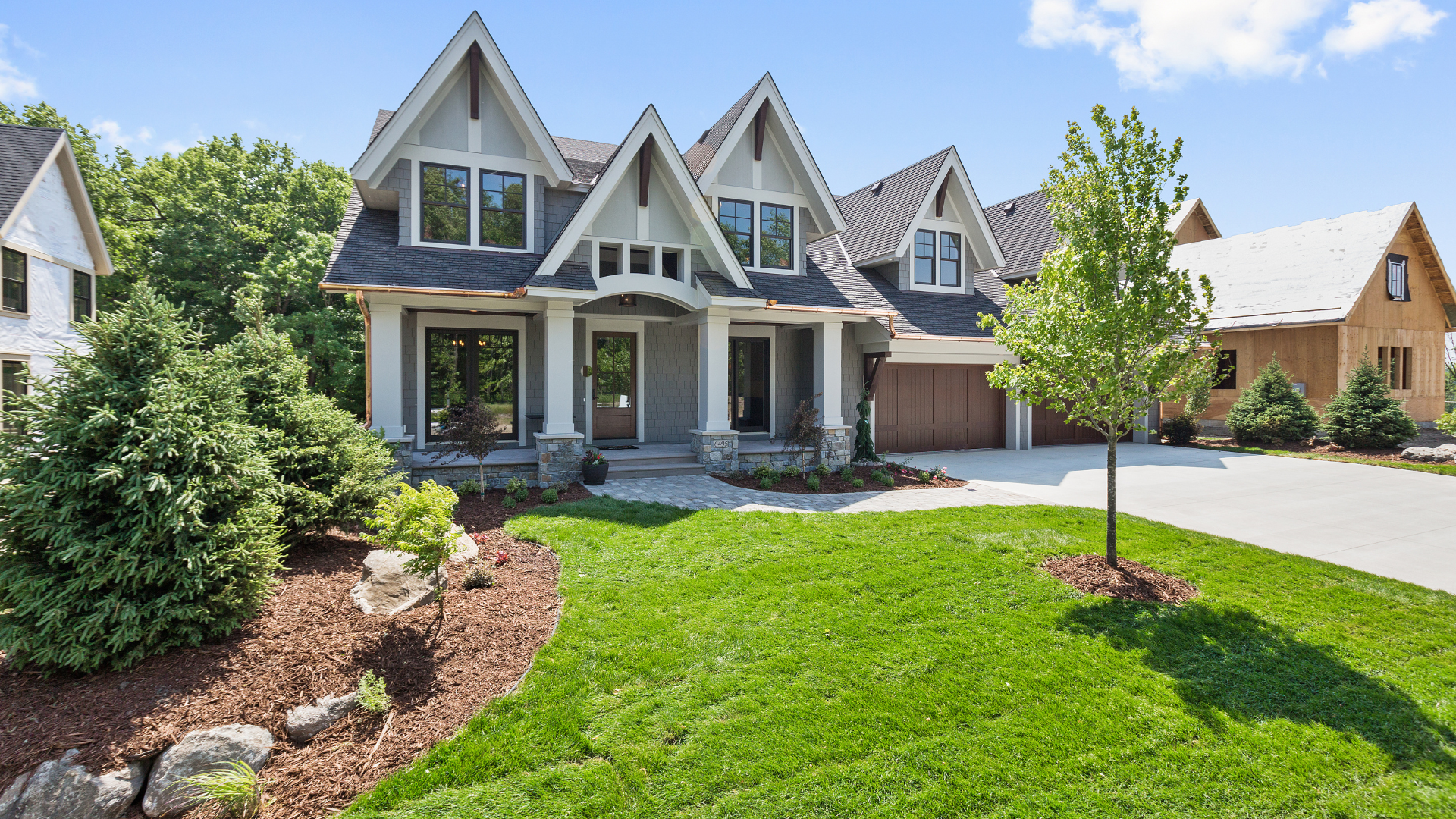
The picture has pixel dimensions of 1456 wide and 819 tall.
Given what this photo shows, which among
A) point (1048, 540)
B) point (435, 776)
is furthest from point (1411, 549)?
point (435, 776)

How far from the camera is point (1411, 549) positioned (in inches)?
300

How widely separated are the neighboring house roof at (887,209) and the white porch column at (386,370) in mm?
11756

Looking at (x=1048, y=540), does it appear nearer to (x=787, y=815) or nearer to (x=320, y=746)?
(x=787, y=815)

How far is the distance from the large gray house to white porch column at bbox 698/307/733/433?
0.03 meters

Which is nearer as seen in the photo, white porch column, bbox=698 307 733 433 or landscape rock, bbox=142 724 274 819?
landscape rock, bbox=142 724 274 819

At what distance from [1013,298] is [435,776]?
22.2 ft

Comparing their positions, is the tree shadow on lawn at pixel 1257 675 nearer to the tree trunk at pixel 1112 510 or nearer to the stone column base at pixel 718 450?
the tree trunk at pixel 1112 510

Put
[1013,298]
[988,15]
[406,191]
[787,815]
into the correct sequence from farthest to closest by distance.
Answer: [406,191] < [988,15] < [1013,298] < [787,815]

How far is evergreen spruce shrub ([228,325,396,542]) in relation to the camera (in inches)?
232

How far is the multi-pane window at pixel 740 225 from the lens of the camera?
13.8m

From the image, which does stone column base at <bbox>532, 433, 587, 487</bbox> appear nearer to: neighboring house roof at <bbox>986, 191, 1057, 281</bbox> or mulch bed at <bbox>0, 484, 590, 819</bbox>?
mulch bed at <bbox>0, 484, 590, 819</bbox>

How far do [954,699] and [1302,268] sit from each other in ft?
85.0

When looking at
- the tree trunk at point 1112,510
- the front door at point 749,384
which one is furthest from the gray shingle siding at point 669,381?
the tree trunk at point 1112,510

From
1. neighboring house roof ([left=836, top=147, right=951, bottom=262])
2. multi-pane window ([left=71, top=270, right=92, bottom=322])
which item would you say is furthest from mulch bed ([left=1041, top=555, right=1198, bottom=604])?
multi-pane window ([left=71, top=270, right=92, bottom=322])
